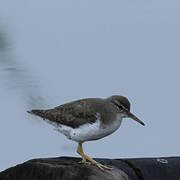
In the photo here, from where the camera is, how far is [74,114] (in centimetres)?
340

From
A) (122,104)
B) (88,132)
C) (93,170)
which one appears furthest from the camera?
(122,104)

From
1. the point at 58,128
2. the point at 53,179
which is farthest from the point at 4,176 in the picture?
the point at 58,128

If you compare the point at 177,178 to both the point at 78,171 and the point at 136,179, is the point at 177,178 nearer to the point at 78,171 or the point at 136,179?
the point at 136,179

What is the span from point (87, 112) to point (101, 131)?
0.13 metres

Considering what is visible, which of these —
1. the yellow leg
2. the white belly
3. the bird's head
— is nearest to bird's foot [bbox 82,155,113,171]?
the yellow leg

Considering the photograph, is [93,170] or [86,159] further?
[86,159]

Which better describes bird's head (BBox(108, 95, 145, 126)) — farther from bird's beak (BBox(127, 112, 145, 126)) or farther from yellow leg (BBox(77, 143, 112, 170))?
yellow leg (BBox(77, 143, 112, 170))

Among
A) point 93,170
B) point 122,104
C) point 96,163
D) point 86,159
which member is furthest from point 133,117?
point 93,170

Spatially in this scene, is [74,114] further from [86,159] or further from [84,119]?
[86,159]

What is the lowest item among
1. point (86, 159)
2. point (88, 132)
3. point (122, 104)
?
point (86, 159)

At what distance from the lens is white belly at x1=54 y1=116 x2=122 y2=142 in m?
3.36

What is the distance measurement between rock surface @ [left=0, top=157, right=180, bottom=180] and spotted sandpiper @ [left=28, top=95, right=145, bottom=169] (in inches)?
13.0

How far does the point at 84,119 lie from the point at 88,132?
0.09m

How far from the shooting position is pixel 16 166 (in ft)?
9.63
